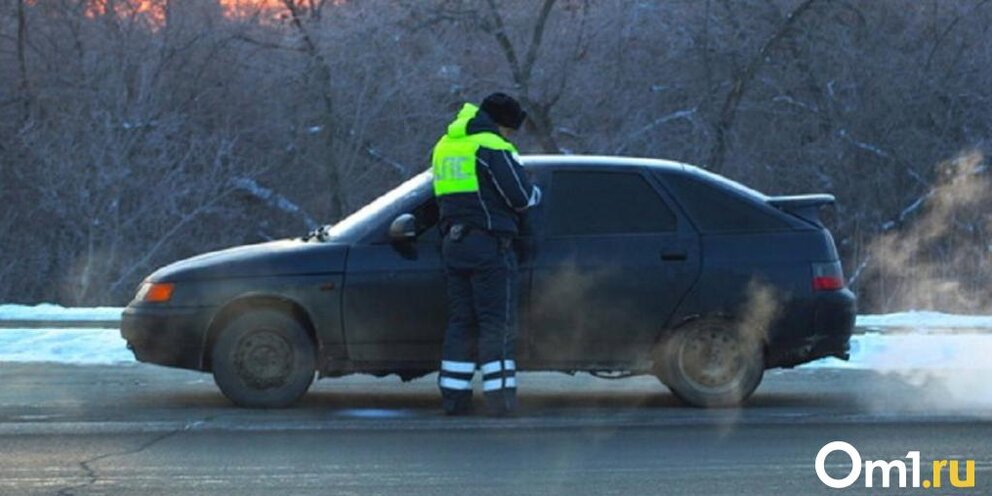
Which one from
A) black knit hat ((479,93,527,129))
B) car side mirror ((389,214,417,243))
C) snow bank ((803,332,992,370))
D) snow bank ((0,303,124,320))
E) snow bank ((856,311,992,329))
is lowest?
snow bank ((803,332,992,370))

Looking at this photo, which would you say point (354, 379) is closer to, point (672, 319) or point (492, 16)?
point (672, 319)

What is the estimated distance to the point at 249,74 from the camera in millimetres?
29016

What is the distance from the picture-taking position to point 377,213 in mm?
10359

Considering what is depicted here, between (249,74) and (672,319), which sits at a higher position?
(249,74)

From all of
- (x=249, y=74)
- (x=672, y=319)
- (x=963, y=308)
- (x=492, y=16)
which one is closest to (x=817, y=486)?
(x=672, y=319)

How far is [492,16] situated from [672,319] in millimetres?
17160

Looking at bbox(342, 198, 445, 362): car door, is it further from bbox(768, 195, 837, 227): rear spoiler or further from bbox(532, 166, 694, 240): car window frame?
bbox(768, 195, 837, 227): rear spoiler

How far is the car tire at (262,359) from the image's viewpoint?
33.1ft

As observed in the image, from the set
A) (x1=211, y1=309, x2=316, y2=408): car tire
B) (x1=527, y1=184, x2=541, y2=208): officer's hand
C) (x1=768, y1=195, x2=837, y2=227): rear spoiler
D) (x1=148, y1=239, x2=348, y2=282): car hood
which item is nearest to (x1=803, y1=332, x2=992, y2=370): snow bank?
(x1=768, y1=195, x2=837, y2=227): rear spoiler

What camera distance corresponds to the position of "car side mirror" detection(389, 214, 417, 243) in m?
9.98

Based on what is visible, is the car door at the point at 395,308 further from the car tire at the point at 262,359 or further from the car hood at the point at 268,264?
the car tire at the point at 262,359

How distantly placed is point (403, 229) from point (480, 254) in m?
0.58

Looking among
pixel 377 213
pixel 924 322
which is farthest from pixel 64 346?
pixel 924 322

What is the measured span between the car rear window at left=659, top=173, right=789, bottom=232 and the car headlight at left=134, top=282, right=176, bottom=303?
124 inches
